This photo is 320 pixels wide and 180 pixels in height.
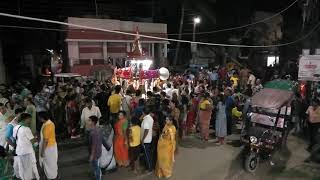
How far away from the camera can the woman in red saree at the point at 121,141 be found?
8914 millimetres

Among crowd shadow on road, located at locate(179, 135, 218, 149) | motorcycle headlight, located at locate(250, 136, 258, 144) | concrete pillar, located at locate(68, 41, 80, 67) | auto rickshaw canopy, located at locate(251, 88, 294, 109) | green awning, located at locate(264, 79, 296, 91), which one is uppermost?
concrete pillar, located at locate(68, 41, 80, 67)

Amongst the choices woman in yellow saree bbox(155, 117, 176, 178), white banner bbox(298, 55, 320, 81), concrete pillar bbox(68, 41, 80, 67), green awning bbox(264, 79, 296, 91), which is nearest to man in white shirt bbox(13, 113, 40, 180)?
woman in yellow saree bbox(155, 117, 176, 178)

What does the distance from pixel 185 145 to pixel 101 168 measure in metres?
3.83

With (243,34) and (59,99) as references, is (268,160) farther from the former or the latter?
(243,34)

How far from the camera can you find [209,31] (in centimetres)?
3266

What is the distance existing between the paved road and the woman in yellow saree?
0.36 metres

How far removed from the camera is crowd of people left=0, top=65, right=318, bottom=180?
308 inches

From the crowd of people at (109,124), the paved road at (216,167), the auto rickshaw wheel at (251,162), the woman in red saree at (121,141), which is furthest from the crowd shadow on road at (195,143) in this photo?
the woman in red saree at (121,141)

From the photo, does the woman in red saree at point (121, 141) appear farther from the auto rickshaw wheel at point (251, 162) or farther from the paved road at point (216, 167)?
the auto rickshaw wheel at point (251, 162)

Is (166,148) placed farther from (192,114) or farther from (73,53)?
(73,53)

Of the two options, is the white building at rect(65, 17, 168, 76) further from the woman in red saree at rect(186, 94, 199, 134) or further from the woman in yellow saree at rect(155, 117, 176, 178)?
the woman in yellow saree at rect(155, 117, 176, 178)

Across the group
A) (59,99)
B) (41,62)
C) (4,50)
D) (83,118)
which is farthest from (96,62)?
(83,118)

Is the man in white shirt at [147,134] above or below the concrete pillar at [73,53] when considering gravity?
below

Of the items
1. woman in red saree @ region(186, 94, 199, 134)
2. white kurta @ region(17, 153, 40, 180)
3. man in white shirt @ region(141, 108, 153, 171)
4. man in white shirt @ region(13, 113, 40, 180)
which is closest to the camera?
man in white shirt @ region(13, 113, 40, 180)
